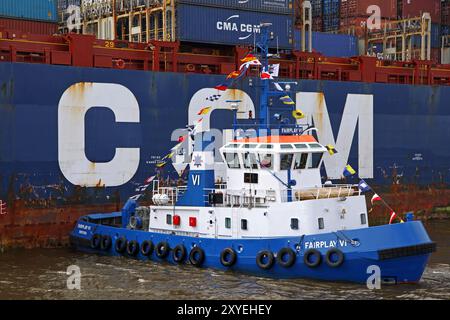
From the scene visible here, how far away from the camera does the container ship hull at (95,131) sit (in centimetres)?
2014

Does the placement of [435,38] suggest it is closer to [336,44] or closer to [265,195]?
[336,44]

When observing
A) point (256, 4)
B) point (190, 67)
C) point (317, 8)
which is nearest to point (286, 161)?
point (190, 67)

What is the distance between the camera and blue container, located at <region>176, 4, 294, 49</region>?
2441 cm

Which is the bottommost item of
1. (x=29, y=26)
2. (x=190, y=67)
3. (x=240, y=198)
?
(x=240, y=198)

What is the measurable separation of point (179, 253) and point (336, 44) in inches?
820

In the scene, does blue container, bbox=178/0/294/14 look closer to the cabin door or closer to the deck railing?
the deck railing

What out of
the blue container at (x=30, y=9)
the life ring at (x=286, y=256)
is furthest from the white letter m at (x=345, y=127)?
the life ring at (x=286, y=256)

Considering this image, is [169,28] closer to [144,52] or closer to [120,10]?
[144,52]

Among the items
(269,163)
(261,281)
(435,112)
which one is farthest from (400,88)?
(261,281)

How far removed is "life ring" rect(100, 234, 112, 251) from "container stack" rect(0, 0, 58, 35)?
8.30m

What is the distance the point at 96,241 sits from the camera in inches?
781

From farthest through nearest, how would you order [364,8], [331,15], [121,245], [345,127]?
[331,15]
[364,8]
[345,127]
[121,245]

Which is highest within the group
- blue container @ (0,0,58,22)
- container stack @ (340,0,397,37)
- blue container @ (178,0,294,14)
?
container stack @ (340,0,397,37)

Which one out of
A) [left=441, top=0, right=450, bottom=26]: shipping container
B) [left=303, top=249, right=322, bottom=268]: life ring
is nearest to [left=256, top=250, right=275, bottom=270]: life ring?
[left=303, top=249, right=322, bottom=268]: life ring
